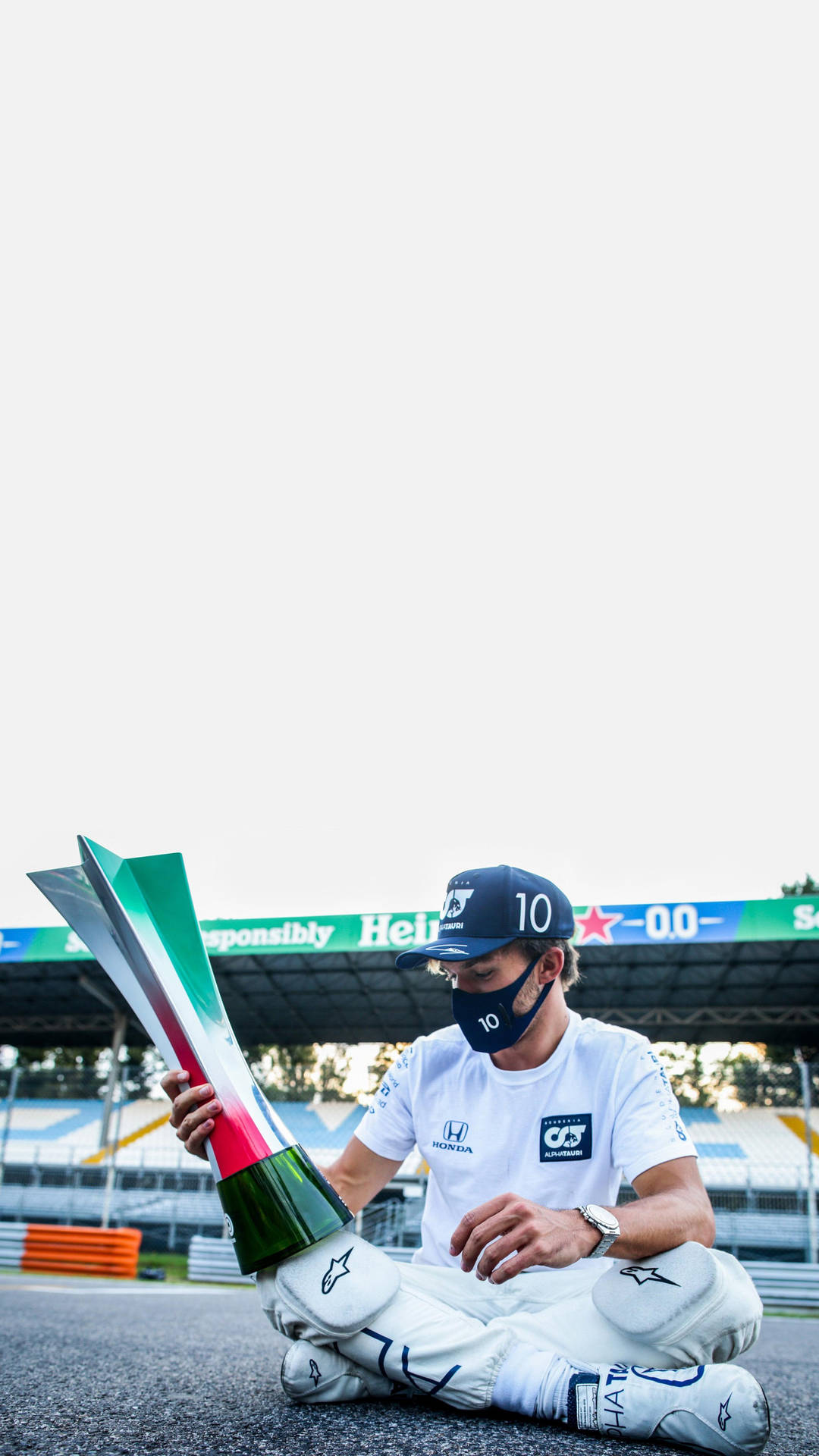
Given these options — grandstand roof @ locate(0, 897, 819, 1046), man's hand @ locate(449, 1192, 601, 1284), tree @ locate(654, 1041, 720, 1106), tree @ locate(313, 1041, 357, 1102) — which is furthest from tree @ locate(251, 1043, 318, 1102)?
man's hand @ locate(449, 1192, 601, 1284)

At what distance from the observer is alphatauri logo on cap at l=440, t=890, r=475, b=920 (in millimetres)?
2420

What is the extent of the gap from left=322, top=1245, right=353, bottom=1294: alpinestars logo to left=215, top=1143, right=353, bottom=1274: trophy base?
0.05 metres

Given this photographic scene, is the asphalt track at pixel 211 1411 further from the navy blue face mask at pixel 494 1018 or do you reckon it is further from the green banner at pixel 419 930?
the green banner at pixel 419 930

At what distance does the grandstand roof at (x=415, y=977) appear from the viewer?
15.2m

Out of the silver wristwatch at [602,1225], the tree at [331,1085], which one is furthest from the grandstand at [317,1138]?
the silver wristwatch at [602,1225]

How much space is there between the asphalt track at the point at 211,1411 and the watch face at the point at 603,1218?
0.33 m

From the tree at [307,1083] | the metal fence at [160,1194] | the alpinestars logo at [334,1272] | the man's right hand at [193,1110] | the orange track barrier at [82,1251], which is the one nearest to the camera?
the alpinestars logo at [334,1272]

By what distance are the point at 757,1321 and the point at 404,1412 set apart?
2.30 ft

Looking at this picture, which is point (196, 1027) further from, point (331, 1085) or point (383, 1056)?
point (383, 1056)

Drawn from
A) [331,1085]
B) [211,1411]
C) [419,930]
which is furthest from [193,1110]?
[331,1085]

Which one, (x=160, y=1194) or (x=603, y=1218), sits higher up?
(x=603, y=1218)

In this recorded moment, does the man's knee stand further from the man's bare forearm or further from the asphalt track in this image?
the asphalt track

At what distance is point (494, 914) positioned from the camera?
2365mm

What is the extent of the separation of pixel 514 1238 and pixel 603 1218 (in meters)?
0.19
